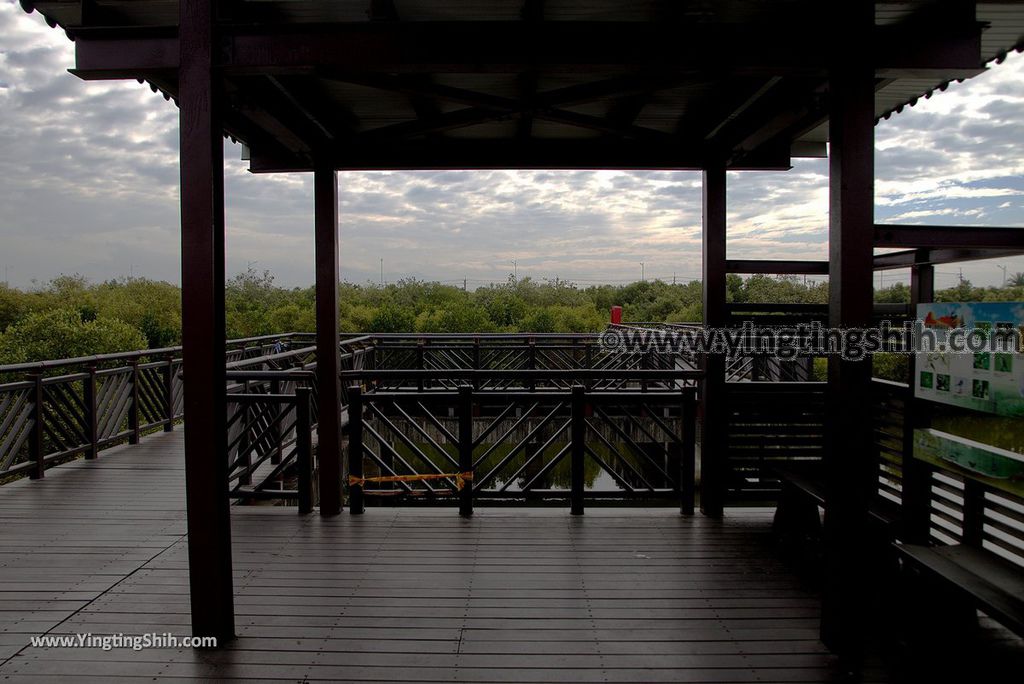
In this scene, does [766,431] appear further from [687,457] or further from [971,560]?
[971,560]

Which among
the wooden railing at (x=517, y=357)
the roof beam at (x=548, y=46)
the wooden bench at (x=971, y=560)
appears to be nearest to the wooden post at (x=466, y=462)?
the roof beam at (x=548, y=46)

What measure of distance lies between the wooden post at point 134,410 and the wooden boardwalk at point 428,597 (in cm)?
→ 221

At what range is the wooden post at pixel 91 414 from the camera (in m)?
5.65

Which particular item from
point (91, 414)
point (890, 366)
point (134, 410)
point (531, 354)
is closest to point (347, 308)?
point (531, 354)

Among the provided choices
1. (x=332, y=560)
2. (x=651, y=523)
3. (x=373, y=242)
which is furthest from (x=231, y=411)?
(x=373, y=242)

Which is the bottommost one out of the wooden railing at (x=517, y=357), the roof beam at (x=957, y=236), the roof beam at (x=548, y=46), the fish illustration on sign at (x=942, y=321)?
the wooden railing at (x=517, y=357)

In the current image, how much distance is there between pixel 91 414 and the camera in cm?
572

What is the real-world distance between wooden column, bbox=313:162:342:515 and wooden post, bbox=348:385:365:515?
0.12 meters

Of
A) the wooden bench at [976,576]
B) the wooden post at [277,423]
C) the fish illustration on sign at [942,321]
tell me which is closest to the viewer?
the wooden bench at [976,576]

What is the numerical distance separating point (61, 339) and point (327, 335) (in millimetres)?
13929

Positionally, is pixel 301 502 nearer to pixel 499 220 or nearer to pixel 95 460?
pixel 95 460

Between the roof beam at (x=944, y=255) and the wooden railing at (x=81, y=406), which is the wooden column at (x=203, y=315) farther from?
the roof beam at (x=944, y=255)

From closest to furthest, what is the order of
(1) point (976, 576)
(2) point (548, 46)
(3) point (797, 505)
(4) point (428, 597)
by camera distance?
(1) point (976, 576) → (2) point (548, 46) → (4) point (428, 597) → (3) point (797, 505)

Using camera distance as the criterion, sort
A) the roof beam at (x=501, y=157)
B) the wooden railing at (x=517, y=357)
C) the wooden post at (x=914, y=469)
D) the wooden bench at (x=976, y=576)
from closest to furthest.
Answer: the wooden bench at (x=976, y=576) < the wooden post at (x=914, y=469) < the roof beam at (x=501, y=157) < the wooden railing at (x=517, y=357)
